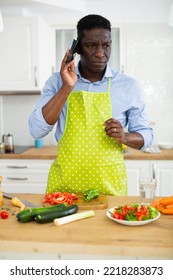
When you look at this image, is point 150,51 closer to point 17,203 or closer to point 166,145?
point 166,145

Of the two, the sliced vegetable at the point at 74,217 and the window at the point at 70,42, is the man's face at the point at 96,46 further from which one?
the window at the point at 70,42

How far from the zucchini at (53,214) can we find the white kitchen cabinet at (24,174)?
68.3 inches

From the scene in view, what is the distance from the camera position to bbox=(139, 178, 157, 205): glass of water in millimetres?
1461

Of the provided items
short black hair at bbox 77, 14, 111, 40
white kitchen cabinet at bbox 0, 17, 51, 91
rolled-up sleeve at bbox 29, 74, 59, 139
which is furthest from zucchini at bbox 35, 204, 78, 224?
white kitchen cabinet at bbox 0, 17, 51, 91

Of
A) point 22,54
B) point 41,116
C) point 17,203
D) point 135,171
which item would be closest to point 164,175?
point 135,171

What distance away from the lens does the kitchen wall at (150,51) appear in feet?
11.0

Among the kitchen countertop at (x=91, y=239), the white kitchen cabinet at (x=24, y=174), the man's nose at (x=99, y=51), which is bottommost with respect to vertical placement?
the white kitchen cabinet at (x=24, y=174)

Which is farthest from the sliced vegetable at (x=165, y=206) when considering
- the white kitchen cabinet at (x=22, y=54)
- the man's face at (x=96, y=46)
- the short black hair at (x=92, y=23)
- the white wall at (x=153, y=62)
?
the white wall at (x=153, y=62)

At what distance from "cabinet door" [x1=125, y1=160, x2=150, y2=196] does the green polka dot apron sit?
127 cm

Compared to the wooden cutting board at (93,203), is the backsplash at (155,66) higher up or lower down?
higher up

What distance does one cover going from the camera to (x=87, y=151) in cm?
170

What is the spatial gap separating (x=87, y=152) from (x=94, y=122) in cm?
15

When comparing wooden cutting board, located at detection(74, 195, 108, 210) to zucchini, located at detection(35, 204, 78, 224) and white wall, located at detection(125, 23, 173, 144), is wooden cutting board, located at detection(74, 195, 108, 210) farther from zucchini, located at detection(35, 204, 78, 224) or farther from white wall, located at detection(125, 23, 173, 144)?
white wall, located at detection(125, 23, 173, 144)
